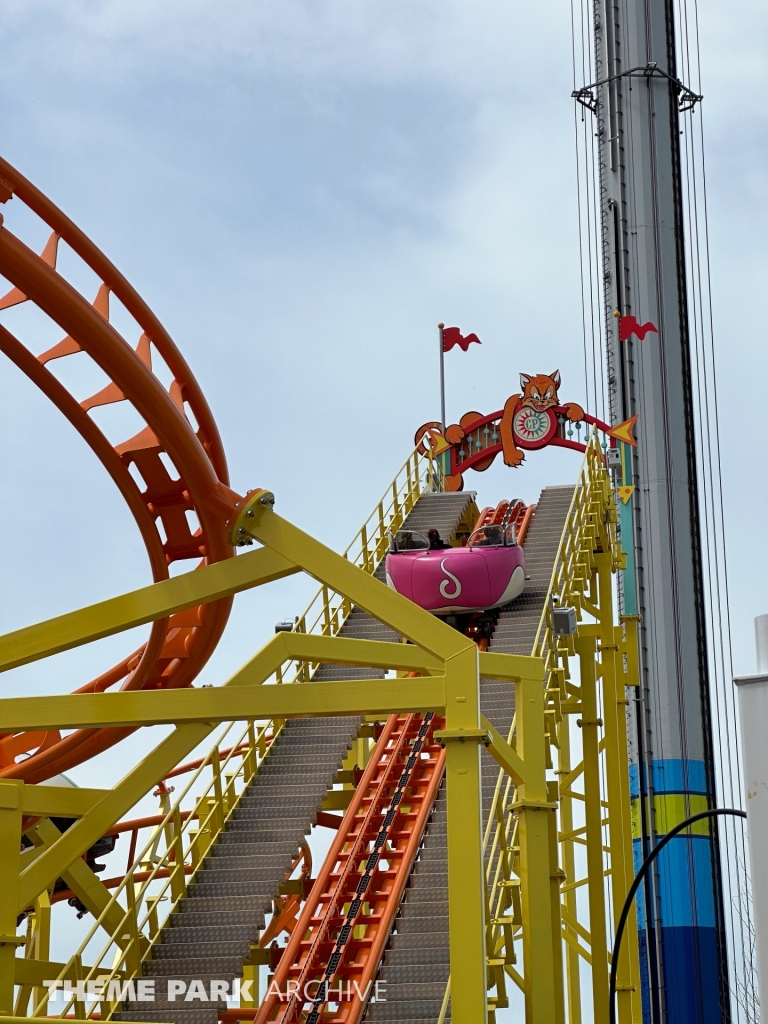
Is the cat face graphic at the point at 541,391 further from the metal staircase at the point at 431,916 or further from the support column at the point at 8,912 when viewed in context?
the support column at the point at 8,912

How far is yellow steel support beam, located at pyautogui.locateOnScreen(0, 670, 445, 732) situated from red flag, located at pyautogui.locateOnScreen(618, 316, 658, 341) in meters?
20.9

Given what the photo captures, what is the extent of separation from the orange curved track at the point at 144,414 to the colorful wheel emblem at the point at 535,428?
11.3 meters

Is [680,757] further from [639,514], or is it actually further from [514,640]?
[514,640]

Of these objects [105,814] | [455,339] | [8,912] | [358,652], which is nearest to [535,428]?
[455,339]

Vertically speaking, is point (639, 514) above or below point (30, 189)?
above

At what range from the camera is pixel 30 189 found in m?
9.50

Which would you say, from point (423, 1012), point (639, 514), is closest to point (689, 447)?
point (639, 514)

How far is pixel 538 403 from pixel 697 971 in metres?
12.3

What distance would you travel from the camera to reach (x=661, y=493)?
100ft

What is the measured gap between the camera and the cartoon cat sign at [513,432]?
22.7 m

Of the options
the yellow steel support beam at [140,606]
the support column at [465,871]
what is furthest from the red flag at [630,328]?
the support column at [465,871]

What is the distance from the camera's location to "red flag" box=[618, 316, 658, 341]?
28464 mm

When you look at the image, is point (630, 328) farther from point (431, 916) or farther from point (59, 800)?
point (59, 800)

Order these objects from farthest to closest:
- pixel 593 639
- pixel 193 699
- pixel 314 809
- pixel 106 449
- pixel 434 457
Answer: pixel 434 457 < pixel 593 639 < pixel 314 809 < pixel 106 449 < pixel 193 699
